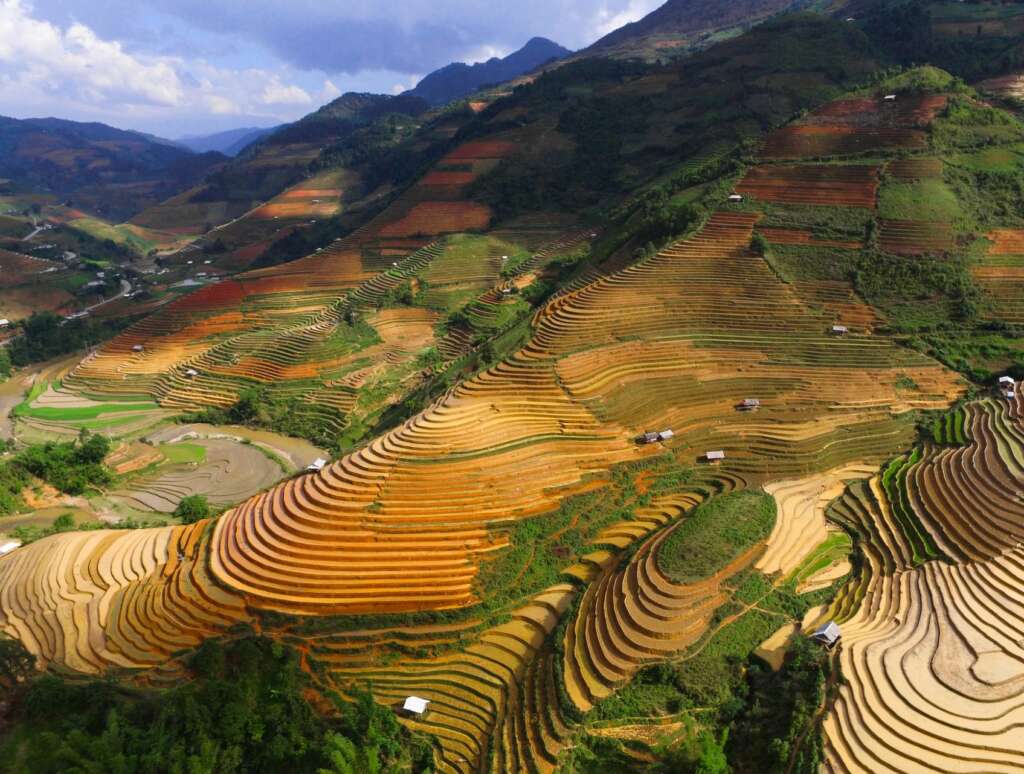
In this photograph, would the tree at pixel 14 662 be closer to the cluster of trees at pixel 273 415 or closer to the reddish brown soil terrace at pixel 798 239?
the cluster of trees at pixel 273 415

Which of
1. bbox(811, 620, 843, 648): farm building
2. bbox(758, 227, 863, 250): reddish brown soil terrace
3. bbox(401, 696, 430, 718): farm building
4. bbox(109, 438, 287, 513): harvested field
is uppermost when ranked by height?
bbox(758, 227, 863, 250): reddish brown soil terrace

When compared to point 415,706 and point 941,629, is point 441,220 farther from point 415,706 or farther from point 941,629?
point 941,629

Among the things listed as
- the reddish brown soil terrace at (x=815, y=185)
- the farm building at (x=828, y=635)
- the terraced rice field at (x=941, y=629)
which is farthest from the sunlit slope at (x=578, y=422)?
the farm building at (x=828, y=635)

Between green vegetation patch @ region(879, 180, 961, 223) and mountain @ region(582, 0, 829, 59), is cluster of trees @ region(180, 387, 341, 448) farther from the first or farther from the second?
mountain @ region(582, 0, 829, 59)

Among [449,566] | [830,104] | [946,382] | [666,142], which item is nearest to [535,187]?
[666,142]

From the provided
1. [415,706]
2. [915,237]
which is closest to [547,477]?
[415,706]

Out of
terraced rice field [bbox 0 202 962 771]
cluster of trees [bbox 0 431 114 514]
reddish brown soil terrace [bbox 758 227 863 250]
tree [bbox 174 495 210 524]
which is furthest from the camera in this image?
reddish brown soil terrace [bbox 758 227 863 250]

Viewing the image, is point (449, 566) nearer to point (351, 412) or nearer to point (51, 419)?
point (351, 412)

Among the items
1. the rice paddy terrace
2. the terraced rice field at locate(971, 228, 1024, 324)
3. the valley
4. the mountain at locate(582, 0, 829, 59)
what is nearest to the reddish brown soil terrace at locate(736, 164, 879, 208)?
the valley
